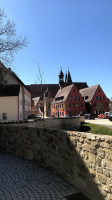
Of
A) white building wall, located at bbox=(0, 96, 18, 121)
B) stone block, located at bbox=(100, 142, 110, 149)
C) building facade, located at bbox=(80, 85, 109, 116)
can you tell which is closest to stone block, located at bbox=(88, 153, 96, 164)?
stone block, located at bbox=(100, 142, 110, 149)

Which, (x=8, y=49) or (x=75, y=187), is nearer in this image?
(x=75, y=187)

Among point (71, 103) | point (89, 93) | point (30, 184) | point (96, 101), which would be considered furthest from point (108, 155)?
point (89, 93)

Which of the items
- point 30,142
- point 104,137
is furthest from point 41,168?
point 104,137

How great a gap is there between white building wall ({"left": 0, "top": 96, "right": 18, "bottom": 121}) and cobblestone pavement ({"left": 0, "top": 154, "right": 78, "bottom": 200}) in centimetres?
2486

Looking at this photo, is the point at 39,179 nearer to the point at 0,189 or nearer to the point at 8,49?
the point at 0,189

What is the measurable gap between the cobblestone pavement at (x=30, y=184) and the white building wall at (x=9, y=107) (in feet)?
81.6

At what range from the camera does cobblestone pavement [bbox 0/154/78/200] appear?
4551 millimetres

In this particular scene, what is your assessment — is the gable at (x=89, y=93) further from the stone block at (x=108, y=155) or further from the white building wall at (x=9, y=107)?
the stone block at (x=108, y=155)

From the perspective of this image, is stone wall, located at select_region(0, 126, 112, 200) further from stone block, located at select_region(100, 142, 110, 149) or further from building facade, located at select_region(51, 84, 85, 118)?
building facade, located at select_region(51, 84, 85, 118)

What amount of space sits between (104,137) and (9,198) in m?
2.86

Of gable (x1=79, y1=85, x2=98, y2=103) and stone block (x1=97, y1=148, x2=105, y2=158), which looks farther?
gable (x1=79, y1=85, x2=98, y2=103)

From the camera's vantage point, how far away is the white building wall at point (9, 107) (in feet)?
103

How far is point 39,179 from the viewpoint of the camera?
571 centimetres

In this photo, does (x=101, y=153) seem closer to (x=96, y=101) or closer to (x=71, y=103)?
(x=71, y=103)
